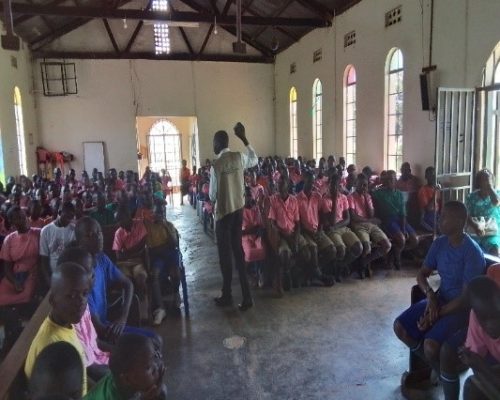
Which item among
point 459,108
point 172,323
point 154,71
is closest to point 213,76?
point 154,71

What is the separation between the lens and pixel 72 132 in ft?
40.2

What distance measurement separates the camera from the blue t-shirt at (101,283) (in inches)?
97.1

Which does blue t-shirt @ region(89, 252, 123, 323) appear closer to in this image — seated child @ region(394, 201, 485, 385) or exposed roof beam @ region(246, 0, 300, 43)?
seated child @ region(394, 201, 485, 385)

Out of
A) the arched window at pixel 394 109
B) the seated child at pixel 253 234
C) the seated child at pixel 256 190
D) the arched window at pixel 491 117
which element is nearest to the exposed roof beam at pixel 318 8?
the arched window at pixel 394 109

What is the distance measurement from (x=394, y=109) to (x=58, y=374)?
7.42 metres

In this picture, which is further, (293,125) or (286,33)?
(293,125)

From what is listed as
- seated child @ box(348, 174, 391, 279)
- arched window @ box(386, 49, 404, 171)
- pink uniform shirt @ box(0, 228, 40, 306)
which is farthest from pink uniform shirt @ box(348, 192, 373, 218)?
pink uniform shirt @ box(0, 228, 40, 306)

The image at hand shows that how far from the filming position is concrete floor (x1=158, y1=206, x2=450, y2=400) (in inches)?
108

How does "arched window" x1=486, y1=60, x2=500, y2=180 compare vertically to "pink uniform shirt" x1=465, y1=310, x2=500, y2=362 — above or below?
above

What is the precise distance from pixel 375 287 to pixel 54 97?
11.0 meters

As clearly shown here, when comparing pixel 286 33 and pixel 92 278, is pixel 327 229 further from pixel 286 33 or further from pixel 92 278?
pixel 286 33

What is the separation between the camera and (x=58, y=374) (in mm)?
1298

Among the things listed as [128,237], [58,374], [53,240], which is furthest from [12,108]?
Answer: [58,374]

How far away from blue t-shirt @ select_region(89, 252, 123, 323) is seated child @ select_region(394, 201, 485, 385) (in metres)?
1.83
